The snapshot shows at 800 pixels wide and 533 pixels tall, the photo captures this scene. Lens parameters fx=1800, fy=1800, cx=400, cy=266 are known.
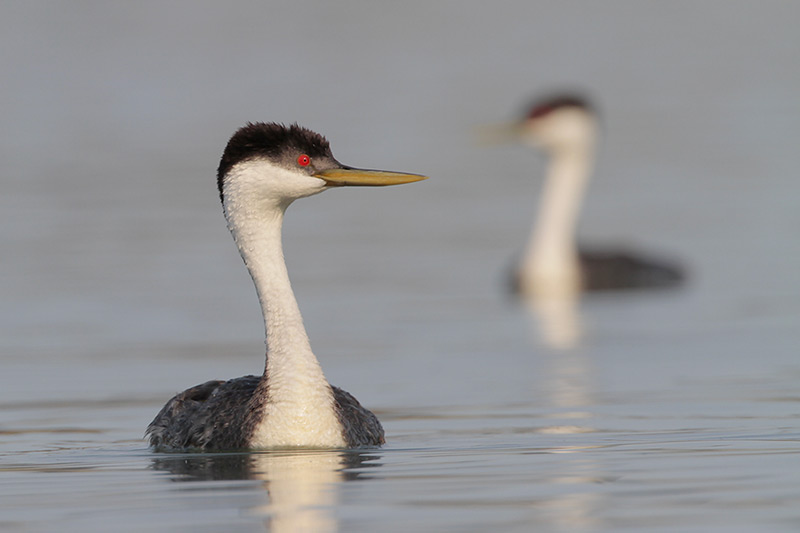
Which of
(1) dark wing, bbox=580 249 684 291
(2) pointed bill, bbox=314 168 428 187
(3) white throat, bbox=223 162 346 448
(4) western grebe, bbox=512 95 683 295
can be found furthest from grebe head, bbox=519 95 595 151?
(3) white throat, bbox=223 162 346 448

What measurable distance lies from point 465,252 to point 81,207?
7.16m

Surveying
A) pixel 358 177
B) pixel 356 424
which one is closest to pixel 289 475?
pixel 356 424

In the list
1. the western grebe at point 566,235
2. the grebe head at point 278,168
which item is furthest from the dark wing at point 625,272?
the grebe head at point 278,168

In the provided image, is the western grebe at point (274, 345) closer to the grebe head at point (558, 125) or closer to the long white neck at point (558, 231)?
the long white neck at point (558, 231)

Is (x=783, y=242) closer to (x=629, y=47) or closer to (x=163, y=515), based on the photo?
(x=163, y=515)

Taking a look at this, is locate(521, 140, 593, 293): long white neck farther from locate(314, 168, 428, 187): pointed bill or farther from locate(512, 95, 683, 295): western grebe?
locate(314, 168, 428, 187): pointed bill

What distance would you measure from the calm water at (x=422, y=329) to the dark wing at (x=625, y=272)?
46cm

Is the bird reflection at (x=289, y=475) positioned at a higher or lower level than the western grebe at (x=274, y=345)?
lower

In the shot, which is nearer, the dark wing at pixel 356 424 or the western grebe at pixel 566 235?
the dark wing at pixel 356 424

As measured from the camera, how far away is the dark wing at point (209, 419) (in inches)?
399

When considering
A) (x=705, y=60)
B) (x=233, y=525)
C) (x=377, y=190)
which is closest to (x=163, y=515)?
(x=233, y=525)

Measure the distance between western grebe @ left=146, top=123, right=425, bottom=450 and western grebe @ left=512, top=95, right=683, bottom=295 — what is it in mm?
10206

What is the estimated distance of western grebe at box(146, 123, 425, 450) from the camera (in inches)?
394

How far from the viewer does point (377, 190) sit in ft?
102
